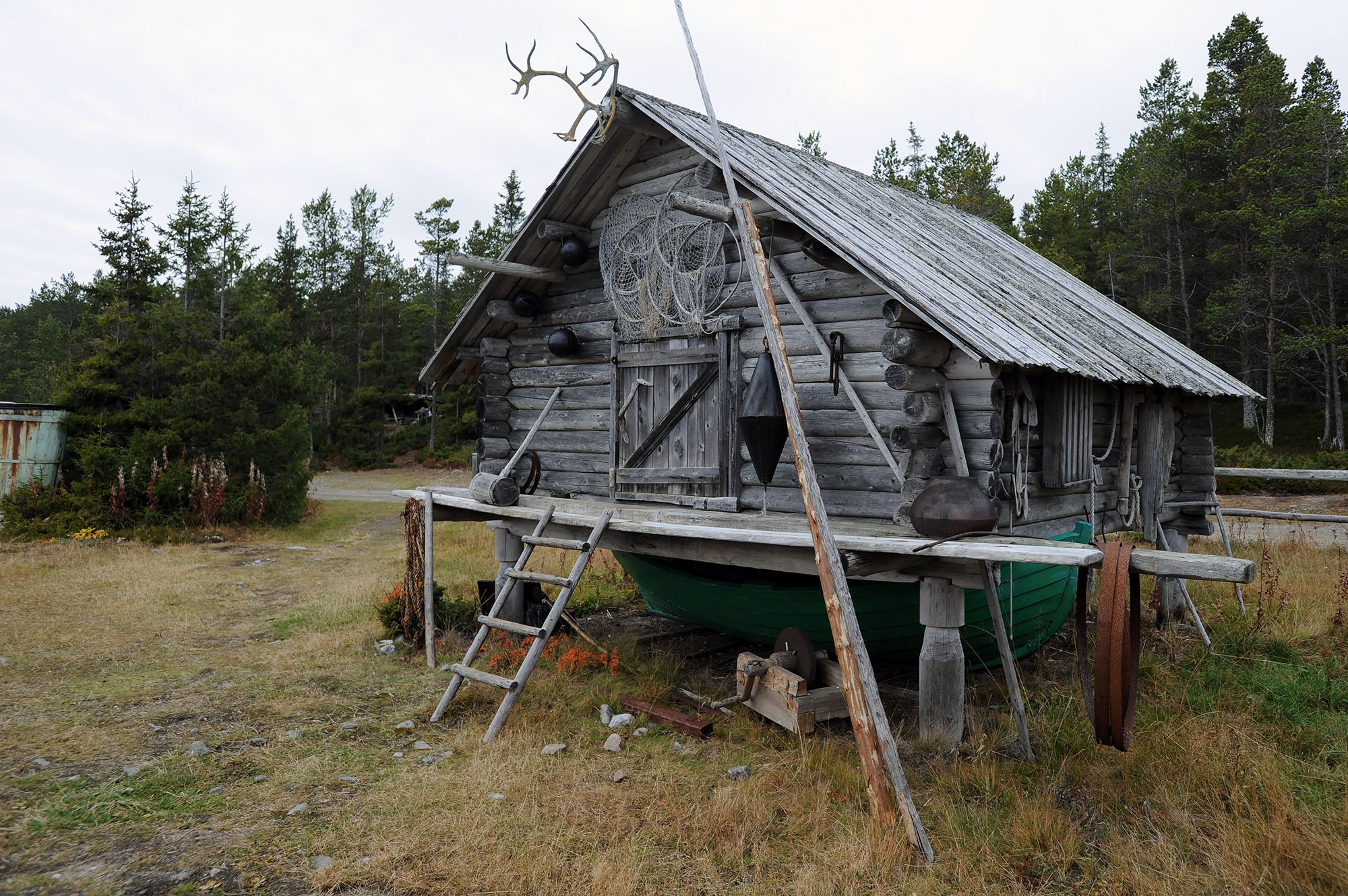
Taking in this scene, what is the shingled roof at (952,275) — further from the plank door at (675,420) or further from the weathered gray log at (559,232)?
the plank door at (675,420)

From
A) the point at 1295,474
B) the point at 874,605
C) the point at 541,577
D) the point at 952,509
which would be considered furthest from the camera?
the point at 1295,474

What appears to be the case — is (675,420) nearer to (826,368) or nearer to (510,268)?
(826,368)

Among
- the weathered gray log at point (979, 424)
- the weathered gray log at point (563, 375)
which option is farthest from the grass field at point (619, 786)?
the weathered gray log at point (563, 375)

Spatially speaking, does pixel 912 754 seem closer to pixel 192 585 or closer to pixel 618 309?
pixel 618 309

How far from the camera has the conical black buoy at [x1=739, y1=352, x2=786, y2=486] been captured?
6809 millimetres

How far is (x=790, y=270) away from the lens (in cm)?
752

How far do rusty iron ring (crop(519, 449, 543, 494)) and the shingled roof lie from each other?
175 cm

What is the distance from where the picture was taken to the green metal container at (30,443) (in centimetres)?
1576

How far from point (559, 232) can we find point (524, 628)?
4723mm

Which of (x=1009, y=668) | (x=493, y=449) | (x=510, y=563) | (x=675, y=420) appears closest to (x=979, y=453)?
(x=1009, y=668)

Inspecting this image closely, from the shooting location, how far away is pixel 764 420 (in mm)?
6832

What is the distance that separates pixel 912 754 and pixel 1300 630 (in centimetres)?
553

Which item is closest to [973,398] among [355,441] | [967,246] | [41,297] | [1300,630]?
[967,246]

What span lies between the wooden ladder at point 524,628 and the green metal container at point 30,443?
45.9 feet
